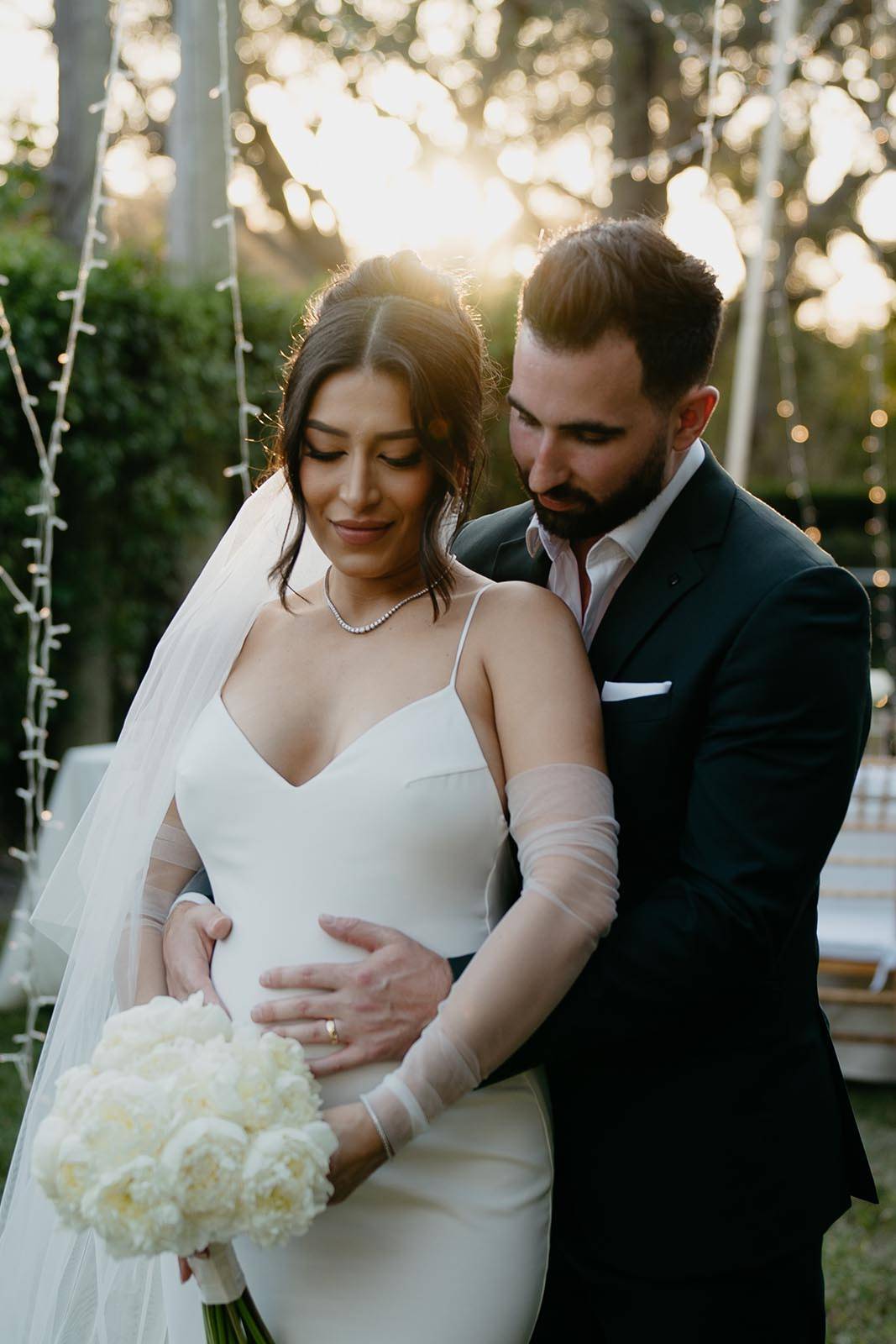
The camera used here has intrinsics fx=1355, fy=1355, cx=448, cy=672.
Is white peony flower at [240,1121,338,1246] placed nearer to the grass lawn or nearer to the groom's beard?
the groom's beard

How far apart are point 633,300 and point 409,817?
798 mm

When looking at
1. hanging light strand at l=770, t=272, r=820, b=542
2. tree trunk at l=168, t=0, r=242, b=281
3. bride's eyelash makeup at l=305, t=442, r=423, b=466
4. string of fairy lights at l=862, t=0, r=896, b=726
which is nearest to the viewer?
bride's eyelash makeup at l=305, t=442, r=423, b=466

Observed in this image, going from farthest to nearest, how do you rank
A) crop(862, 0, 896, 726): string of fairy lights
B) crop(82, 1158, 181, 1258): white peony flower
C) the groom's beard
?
1. crop(862, 0, 896, 726): string of fairy lights
2. the groom's beard
3. crop(82, 1158, 181, 1258): white peony flower

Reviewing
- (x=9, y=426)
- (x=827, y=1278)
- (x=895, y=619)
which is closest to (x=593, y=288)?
(x=827, y=1278)

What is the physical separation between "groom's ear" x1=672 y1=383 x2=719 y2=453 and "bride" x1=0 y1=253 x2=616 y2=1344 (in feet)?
0.99

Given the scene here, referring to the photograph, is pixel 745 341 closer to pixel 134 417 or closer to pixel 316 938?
pixel 134 417

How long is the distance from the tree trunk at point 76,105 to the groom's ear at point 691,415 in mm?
7153

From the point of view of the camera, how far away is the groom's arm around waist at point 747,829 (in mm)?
1803

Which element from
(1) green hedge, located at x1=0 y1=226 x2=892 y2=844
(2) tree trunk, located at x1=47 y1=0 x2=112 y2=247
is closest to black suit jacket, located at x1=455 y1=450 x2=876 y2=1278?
(1) green hedge, located at x1=0 y1=226 x2=892 y2=844

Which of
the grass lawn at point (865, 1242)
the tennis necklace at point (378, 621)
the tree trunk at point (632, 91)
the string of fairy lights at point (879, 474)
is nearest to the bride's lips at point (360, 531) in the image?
the tennis necklace at point (378, 621)

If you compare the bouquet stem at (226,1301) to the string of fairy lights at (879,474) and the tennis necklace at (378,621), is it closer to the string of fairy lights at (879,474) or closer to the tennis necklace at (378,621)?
the tennis necklace at (378,621)

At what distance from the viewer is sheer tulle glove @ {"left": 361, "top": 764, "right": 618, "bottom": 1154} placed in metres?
1.66

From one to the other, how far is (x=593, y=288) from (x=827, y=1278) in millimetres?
2823

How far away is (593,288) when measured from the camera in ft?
6.30
